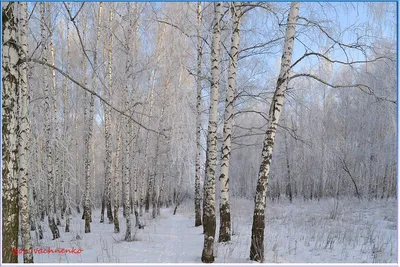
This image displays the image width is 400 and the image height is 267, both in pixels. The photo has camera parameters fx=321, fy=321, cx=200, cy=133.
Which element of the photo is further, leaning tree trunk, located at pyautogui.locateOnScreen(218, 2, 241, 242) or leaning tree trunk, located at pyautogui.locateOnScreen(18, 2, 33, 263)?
leaning tree trunk, located at pyautogui.locateOnScreen(218, 2, 241, 242)

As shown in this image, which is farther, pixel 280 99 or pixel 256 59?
pixel 256 59

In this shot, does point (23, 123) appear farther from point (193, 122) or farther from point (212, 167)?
point (193, 122)

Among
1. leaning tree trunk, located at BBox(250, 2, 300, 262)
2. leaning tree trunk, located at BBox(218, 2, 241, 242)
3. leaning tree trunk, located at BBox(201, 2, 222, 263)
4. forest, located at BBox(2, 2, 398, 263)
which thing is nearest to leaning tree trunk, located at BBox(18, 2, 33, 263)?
forest, located at BBox(2, 2, 398, 263)

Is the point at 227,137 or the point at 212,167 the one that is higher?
the point at 227,137

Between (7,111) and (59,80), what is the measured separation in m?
15.4

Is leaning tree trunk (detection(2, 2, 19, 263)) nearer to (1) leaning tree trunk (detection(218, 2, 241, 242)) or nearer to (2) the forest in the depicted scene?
(2) the forest

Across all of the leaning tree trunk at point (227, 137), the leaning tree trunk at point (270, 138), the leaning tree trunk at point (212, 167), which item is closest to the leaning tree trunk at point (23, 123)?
the leaning tree trunk at point (212, 167)

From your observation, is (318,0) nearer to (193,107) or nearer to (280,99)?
(280,99)

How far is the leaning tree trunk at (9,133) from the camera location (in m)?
3.49

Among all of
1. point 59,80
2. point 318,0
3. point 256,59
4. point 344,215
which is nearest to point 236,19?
point 318,0

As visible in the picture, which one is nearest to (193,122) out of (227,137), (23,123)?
(227,137)

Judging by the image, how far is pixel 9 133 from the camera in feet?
11.5

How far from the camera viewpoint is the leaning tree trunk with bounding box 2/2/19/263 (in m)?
3.49

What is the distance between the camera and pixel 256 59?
1021cm
